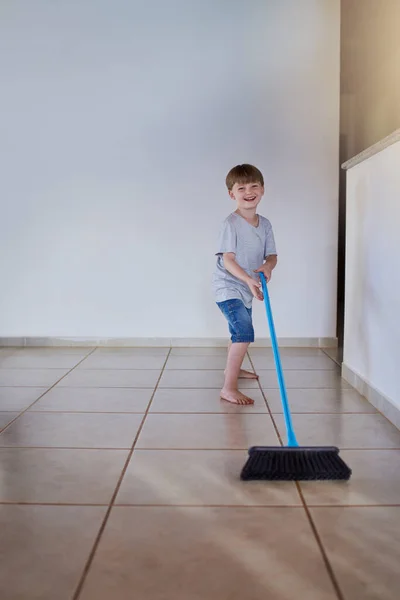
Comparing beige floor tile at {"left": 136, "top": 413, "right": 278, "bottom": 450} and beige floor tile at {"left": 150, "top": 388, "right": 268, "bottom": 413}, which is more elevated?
beige floor tile at {"left": 150, "top": 388, "right": 268, "bottom": 413}

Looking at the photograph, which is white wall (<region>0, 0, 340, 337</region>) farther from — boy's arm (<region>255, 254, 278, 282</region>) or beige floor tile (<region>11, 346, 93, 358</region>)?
boy's arm (<region>255, 254, 278, 282</region>)

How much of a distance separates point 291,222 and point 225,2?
3.71ft

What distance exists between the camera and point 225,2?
2650 mm

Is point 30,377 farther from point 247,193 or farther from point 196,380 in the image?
point 247,193

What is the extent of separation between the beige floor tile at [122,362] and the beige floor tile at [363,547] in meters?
1.37

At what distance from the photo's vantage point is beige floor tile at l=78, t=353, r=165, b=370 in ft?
7.69

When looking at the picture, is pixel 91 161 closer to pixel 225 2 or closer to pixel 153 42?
pixel 153 42

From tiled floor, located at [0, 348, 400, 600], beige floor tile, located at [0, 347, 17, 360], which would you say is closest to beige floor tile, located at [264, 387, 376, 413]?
tiled floor, located at [0, 348, 400, 600]

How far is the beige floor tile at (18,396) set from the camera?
175 centimetres

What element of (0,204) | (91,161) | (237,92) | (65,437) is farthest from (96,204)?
(65,437)

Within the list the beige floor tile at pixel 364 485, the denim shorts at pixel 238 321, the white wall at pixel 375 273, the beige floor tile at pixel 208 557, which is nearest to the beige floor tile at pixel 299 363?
the white wall at pixel 375 273

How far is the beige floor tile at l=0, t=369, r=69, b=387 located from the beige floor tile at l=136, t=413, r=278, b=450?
618 millimetres

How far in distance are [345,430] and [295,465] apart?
392 mm

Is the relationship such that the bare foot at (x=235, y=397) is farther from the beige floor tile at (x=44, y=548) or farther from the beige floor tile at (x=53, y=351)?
the beige floor tile at (x=53, y=351)
